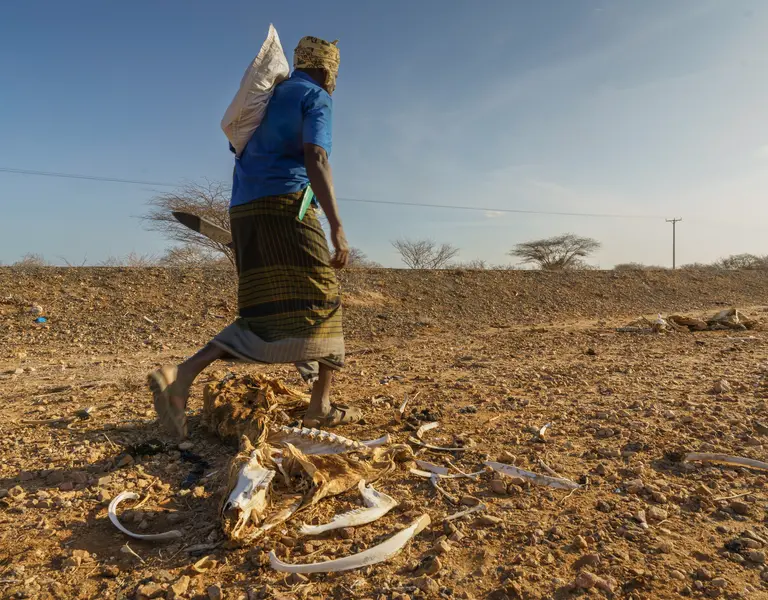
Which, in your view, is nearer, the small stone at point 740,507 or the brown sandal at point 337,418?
the small stone at point 740,507

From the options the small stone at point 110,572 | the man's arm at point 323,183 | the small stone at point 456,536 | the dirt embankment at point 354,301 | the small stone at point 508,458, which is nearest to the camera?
the small stone at point 110,572

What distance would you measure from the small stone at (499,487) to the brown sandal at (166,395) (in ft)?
4.16

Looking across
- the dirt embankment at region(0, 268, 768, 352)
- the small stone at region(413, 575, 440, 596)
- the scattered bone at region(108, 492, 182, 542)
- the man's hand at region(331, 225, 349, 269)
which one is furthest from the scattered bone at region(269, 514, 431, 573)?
the dirt embankment at region(0, 268, 768, 352)

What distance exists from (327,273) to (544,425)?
4.13 ft

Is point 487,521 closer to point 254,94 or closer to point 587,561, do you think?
point 587,561

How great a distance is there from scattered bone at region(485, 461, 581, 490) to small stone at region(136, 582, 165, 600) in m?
1.19

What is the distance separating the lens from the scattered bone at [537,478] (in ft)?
6.09

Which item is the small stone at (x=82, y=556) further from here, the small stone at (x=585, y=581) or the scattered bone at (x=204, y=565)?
the small stone at (x=585, y=581)

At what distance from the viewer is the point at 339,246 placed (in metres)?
2.27

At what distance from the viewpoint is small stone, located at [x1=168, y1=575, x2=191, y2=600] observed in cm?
132

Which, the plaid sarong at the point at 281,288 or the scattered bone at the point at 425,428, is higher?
the plaid sarong at the point at 281,288

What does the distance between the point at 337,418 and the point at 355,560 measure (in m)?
1.15

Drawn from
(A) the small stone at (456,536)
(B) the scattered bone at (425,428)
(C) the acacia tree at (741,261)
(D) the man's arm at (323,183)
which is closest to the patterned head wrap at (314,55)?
(D) the man's arm at (323,183)

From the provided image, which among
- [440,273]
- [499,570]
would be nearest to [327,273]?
[499,570]
